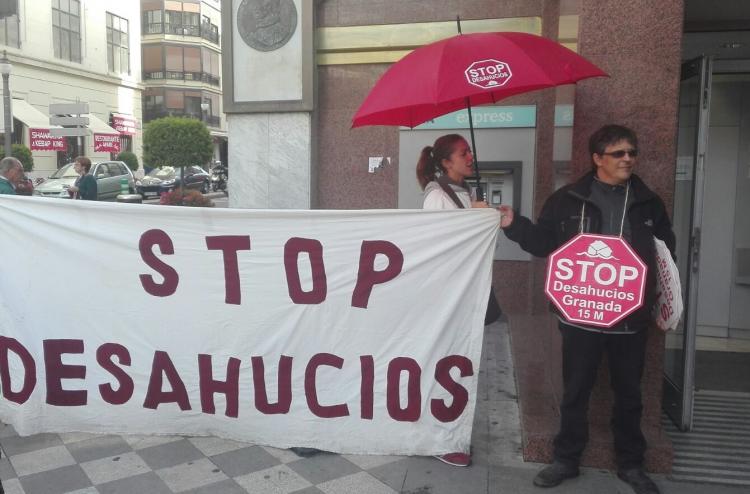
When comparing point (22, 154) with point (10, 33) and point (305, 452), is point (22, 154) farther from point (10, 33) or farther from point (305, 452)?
point (305, 452)

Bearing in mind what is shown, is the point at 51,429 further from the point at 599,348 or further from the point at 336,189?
the point at 336,189

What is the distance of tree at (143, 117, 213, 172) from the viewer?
2627 centimetres

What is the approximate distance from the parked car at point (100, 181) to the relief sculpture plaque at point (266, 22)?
14036mm

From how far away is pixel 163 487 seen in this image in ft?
11.5

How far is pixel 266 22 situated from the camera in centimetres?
769

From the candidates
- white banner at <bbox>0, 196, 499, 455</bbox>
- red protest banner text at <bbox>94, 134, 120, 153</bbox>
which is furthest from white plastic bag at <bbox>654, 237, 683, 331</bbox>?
red protest banner text at <bbox>94, 134, 120, 153</bbox>

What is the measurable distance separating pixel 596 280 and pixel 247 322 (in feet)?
6.43

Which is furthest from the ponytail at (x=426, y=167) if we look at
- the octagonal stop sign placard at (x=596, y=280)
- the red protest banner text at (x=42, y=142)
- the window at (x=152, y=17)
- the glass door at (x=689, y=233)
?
Result: the window at (x=152, y=17)

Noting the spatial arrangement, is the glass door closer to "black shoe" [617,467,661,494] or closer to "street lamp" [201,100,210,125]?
"black shoe" [617,467,661,494]

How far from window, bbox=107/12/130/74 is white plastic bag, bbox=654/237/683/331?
40723 millimetres

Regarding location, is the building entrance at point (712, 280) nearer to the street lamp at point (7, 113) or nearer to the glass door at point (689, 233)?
the glass door at point (689, 233)

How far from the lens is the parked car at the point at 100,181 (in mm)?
20344

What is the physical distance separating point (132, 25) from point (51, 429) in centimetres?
4230

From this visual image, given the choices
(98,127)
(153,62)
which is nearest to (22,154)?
(98,127)
